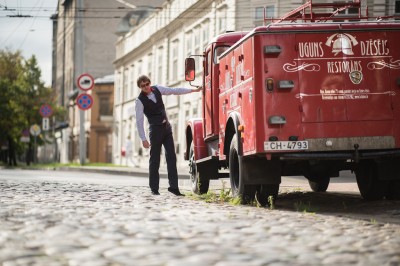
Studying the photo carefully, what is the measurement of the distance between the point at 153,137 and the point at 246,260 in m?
8.33

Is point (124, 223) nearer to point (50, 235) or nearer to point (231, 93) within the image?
point (50, 235)

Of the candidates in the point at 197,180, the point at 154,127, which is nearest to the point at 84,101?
the point at 197,180

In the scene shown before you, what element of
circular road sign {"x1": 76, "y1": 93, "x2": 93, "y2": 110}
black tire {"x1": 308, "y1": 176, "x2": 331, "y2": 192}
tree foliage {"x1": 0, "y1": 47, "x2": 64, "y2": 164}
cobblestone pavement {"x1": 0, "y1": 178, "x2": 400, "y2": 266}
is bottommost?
cobblestone pavement {"x1": 0, "y1": 178, "x2": 400, "y2": 266}

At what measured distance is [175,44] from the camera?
4488 centimetres

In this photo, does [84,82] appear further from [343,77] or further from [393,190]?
[343,77]

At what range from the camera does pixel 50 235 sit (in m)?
7.25

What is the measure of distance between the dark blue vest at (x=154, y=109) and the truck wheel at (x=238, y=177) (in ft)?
7.52

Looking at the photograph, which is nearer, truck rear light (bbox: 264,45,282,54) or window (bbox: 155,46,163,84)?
truck rear light (bbox: 264,45,282,54)

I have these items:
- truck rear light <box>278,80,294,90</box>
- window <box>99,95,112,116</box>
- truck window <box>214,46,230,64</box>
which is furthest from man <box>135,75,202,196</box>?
window <box>99,95,112,116</box>

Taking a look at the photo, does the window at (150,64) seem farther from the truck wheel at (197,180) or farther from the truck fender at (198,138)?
the truck fender at (198,138)

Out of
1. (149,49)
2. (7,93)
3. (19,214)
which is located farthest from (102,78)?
(19,214)

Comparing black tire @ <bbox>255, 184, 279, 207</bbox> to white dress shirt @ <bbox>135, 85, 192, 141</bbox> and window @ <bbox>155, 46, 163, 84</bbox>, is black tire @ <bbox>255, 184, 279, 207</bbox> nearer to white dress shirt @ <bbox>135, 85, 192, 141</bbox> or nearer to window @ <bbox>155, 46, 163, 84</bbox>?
white dress shirt @ <bbox>135, 85, 192, 141</bbox>

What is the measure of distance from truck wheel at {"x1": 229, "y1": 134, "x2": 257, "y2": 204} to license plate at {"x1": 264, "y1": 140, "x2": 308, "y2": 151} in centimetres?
83

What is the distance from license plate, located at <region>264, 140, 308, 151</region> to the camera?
1061 centimetres
